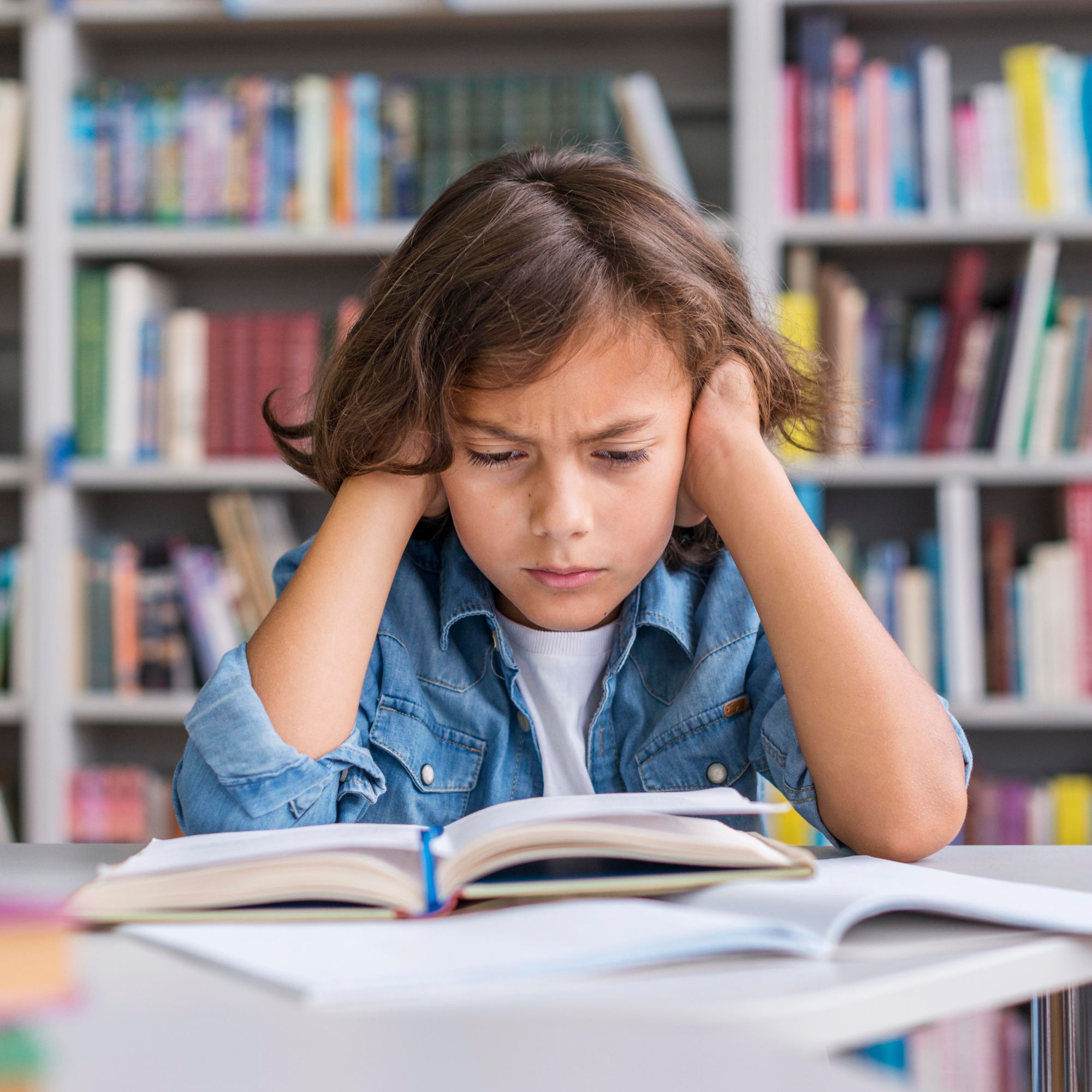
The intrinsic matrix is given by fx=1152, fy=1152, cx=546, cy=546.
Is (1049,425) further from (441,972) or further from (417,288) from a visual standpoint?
(441,972)

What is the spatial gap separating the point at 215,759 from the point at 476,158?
1421 mm

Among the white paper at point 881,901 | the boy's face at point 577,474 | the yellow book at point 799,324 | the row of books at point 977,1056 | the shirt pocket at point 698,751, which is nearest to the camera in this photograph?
the white paper at point 881,901

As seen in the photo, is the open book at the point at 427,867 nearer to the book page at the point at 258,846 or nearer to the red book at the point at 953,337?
the book page at the point at 258,846

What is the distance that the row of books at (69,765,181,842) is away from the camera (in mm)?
2029

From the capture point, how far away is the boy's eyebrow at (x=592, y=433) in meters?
0.84

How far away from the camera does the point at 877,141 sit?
1.91 meters

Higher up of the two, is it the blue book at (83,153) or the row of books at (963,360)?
the blue book at (83,153)

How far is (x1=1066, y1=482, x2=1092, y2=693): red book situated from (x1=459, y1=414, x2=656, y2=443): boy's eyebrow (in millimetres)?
1301

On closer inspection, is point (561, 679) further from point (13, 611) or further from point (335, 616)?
point (13, 611)

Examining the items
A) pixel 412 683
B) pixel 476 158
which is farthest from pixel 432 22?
pixel 412 683

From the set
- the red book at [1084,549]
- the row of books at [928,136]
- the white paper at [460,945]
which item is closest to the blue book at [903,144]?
the row of books at [928,136]

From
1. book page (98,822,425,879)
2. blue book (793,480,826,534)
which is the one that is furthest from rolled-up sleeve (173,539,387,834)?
blue book (793,480,826,534)

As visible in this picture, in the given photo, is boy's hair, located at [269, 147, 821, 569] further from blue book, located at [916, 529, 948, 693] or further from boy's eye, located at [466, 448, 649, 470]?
blue book, located at [916, 529, 948, 693]

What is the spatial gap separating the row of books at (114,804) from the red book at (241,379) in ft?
2.03
